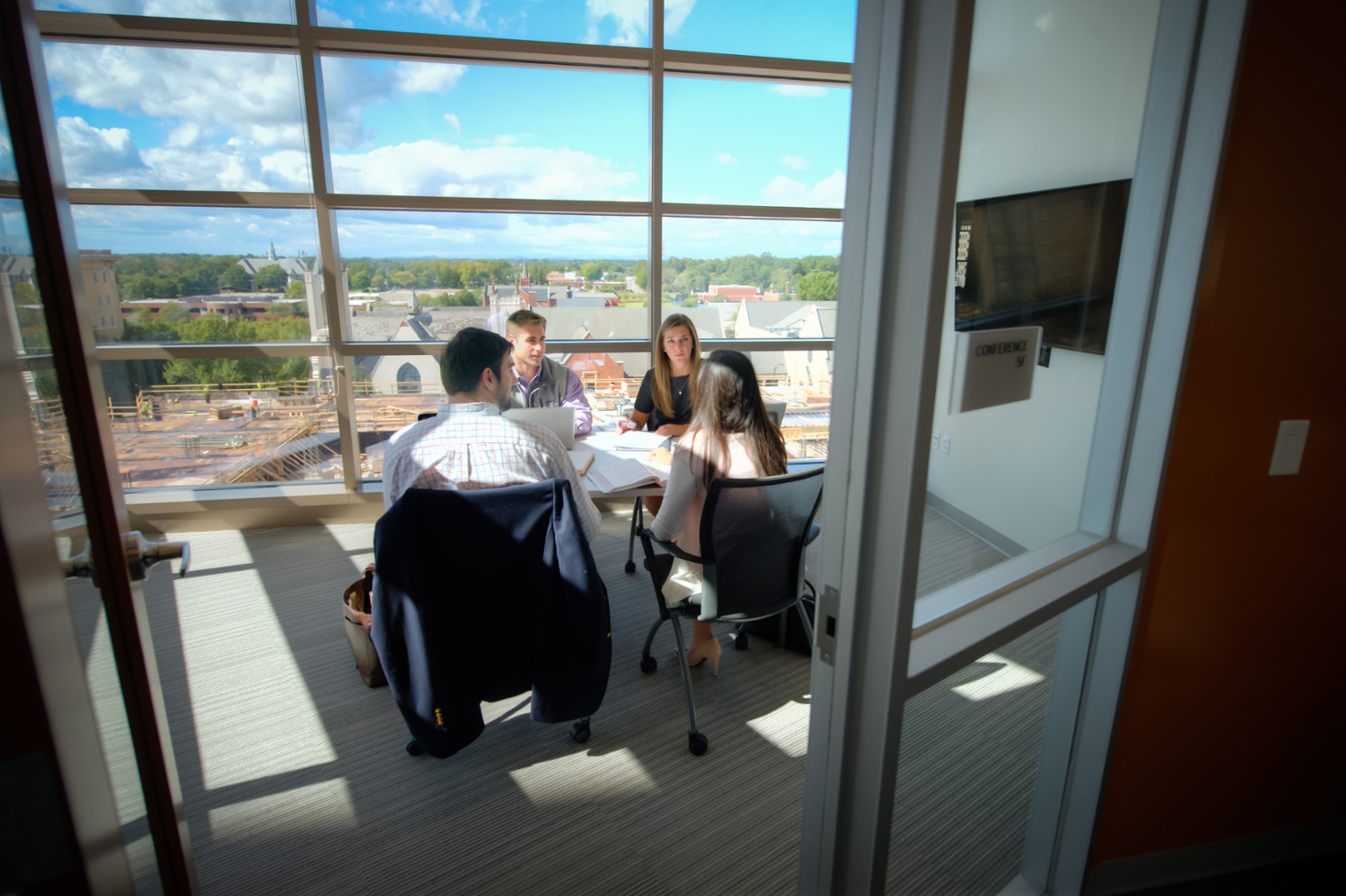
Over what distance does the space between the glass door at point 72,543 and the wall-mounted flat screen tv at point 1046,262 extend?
1.06 meters

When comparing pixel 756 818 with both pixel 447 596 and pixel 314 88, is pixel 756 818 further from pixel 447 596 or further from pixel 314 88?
pixel 314 88

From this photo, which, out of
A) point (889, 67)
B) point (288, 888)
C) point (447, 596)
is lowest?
point (288, 888)

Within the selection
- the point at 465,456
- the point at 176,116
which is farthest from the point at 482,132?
the point at 465,456

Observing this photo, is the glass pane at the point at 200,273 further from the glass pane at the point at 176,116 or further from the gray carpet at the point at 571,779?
the gray carpet at the point at 571,779

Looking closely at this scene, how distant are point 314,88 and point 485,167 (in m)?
0.94

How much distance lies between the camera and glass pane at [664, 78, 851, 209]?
3941mm

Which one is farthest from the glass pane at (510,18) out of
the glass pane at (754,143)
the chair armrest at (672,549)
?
the chair armrest at (672,549)

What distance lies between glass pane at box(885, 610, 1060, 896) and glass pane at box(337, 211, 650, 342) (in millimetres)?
3179

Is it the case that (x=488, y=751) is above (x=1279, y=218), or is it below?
below

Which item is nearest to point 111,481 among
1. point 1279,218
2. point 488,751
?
point 488,751

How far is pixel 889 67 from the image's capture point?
812 mm

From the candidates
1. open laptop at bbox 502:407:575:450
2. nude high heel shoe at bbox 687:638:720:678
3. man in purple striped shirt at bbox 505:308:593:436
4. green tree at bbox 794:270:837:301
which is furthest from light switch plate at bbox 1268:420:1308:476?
green tree at bbox 794:270:837:301

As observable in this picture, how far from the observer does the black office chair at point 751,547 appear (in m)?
1.92

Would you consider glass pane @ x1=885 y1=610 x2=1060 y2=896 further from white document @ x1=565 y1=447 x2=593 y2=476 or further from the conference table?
white document @ x1=565 y1=447 x2=593 y2=476
